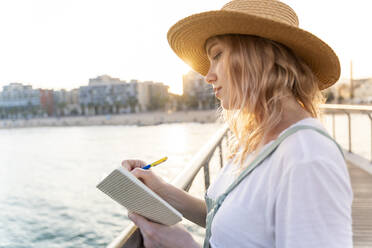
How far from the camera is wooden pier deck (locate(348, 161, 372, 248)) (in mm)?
2079

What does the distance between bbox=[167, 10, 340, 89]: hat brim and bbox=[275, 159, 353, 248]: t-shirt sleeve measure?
331 millimetres

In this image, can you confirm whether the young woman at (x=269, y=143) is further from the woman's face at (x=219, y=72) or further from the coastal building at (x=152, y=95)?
the coastal building at (x=152, y=95)

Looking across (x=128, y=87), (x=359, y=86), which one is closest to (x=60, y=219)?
(x=128, y=87)

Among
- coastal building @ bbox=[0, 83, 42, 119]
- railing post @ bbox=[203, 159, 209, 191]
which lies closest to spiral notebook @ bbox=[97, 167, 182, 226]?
railing post @ bbox=[203, 159, 209, 191]

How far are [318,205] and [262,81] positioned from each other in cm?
31

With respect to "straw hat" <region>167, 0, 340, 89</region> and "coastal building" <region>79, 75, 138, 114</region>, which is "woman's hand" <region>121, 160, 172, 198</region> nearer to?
"straw hat" <region>167, 0, 340, 89</region>

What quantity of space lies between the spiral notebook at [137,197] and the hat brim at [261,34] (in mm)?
410

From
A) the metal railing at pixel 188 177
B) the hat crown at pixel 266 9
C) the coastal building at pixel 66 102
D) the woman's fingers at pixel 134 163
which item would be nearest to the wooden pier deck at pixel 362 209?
the metal railing at pixel 188 177

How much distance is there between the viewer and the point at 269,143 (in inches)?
29.1

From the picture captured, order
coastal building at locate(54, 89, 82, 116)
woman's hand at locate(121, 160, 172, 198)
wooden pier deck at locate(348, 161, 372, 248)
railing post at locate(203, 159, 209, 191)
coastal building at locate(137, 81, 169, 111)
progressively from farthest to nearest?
coastal building at locate(54, 89, 82, 116) → coastal building at locate(137, 81, 169, 111) → wooden pier deck at locate(348, 161, 372, 248) → railing post at locate(203, 159, 209, 191) → woman's hand at locate(121, 160, 172, 198)

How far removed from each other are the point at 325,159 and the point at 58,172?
41.1 meters

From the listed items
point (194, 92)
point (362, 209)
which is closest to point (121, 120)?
point (194, 92)

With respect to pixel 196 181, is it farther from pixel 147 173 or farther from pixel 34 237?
pixel 34 237

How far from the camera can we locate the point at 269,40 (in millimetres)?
822
